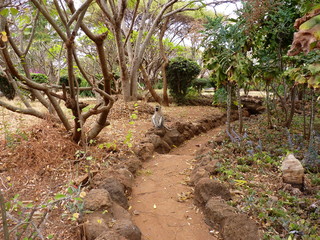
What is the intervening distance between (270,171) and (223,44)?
321cm

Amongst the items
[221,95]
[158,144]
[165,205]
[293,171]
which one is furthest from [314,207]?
[221,95]

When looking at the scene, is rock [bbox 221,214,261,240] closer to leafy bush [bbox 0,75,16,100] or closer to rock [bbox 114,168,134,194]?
rock [bbox 114,168,134,194]

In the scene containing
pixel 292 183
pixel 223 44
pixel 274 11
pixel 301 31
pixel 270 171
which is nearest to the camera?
pixel 301 31

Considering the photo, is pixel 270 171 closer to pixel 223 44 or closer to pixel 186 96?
pixel 223 44

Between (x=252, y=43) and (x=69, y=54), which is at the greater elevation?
(x=252, y=43)

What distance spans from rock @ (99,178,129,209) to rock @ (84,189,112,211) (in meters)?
0.33

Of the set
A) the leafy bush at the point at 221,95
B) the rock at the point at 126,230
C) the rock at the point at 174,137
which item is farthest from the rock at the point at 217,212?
the leafy bush at the point at 221,95

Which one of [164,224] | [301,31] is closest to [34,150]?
[164,224]

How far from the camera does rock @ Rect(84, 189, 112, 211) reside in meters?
2.76

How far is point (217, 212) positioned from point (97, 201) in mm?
1469

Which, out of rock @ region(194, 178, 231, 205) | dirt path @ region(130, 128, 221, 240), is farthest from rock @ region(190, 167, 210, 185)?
rock @ region(194, 178, 231, 205)

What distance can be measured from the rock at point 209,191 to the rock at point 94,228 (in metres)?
1.49

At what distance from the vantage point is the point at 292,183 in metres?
3.45

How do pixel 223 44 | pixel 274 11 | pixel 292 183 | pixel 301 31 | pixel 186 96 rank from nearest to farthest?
pixel 301 31 → pixel 292 183 → pixel 274 11 → pixel 223 44 → pixel 186 96
